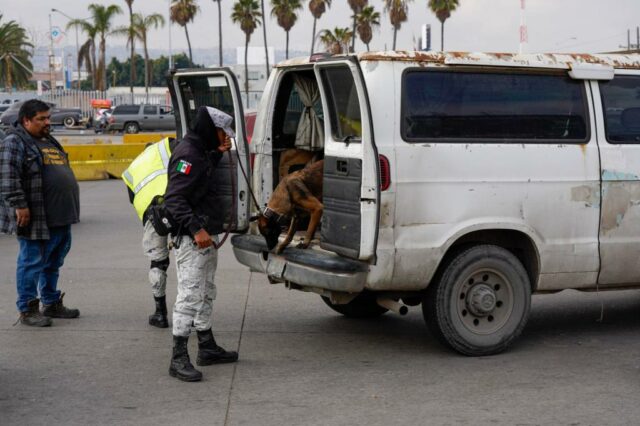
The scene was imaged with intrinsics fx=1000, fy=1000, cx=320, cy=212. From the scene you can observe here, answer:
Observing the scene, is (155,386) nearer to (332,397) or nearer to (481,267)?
(332,397)

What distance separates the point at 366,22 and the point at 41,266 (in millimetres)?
61624

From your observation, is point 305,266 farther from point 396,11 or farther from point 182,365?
point 396,11

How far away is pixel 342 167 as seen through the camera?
6.66 meters

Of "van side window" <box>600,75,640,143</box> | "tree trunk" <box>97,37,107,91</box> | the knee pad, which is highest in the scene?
"tree trunk" <box>97,37,107,91</box>

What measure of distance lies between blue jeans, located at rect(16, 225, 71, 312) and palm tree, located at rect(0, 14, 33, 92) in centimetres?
7720

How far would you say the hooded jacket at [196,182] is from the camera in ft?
20.8

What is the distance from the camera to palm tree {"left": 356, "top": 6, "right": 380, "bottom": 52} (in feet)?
221

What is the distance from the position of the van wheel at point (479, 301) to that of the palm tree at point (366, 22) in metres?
61.8

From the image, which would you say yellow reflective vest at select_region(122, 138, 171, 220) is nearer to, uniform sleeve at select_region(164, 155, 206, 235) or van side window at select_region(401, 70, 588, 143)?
uniform sleeve at select_region(164, 155, 206, 235)

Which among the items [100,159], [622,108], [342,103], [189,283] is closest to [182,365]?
[189,283]

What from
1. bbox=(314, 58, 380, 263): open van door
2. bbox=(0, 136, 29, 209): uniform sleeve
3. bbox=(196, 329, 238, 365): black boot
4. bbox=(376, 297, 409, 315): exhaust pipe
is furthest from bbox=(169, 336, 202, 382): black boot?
bbox=(0, 136, 29, 209): uniform sleeve

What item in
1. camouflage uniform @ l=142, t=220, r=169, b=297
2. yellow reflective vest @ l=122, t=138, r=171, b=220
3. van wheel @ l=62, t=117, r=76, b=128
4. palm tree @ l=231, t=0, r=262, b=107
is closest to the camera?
yellow reflective vest @ l=122, t=138, r=171, b=220

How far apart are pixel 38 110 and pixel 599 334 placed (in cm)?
476

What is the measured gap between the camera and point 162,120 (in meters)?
47.0
